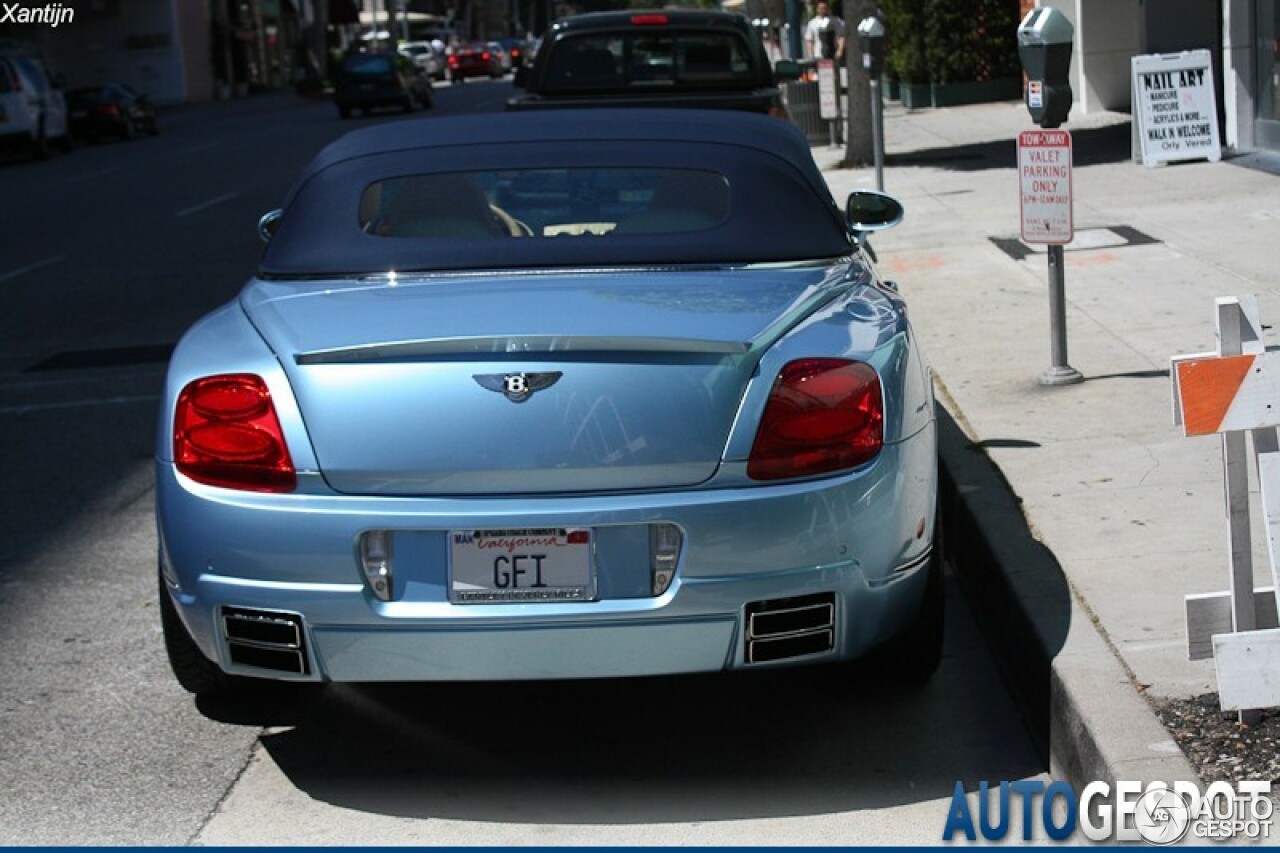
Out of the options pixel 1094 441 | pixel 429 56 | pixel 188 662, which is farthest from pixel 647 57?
pixel 429 56

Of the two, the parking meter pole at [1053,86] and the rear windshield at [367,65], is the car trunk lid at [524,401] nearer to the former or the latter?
the parking meter pole at [1053,86]

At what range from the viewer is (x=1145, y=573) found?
17.7 ft

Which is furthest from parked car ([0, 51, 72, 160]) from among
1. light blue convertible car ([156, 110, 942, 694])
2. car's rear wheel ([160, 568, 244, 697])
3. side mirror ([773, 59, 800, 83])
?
light blue convertible car ([156, 110, 942, 694])

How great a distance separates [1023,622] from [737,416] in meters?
1.24

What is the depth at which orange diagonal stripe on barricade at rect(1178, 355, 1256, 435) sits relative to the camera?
13.8 feet

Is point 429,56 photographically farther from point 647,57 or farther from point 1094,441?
point 1094,441

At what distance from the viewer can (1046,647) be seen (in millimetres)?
4773

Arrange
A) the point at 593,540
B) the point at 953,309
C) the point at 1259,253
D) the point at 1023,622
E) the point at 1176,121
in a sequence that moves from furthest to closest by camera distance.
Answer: the point at 1176,121 < the point at 1259,253 < the point at 953,309 < the point at 1023,622 < the point at 593,540

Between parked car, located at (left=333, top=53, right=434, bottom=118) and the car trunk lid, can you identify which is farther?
parked car, located at (left=333, top=53, right=434, bottom=118)

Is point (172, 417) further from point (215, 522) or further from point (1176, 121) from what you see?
point (1176, 121)

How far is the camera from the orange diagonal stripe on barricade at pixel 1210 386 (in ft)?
13.8

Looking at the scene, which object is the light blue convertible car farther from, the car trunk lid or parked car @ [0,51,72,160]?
parked car @ [0,51,72,160]

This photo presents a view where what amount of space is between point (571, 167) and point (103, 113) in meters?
41.8

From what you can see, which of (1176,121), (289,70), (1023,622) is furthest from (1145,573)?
Answer: (289,70)
